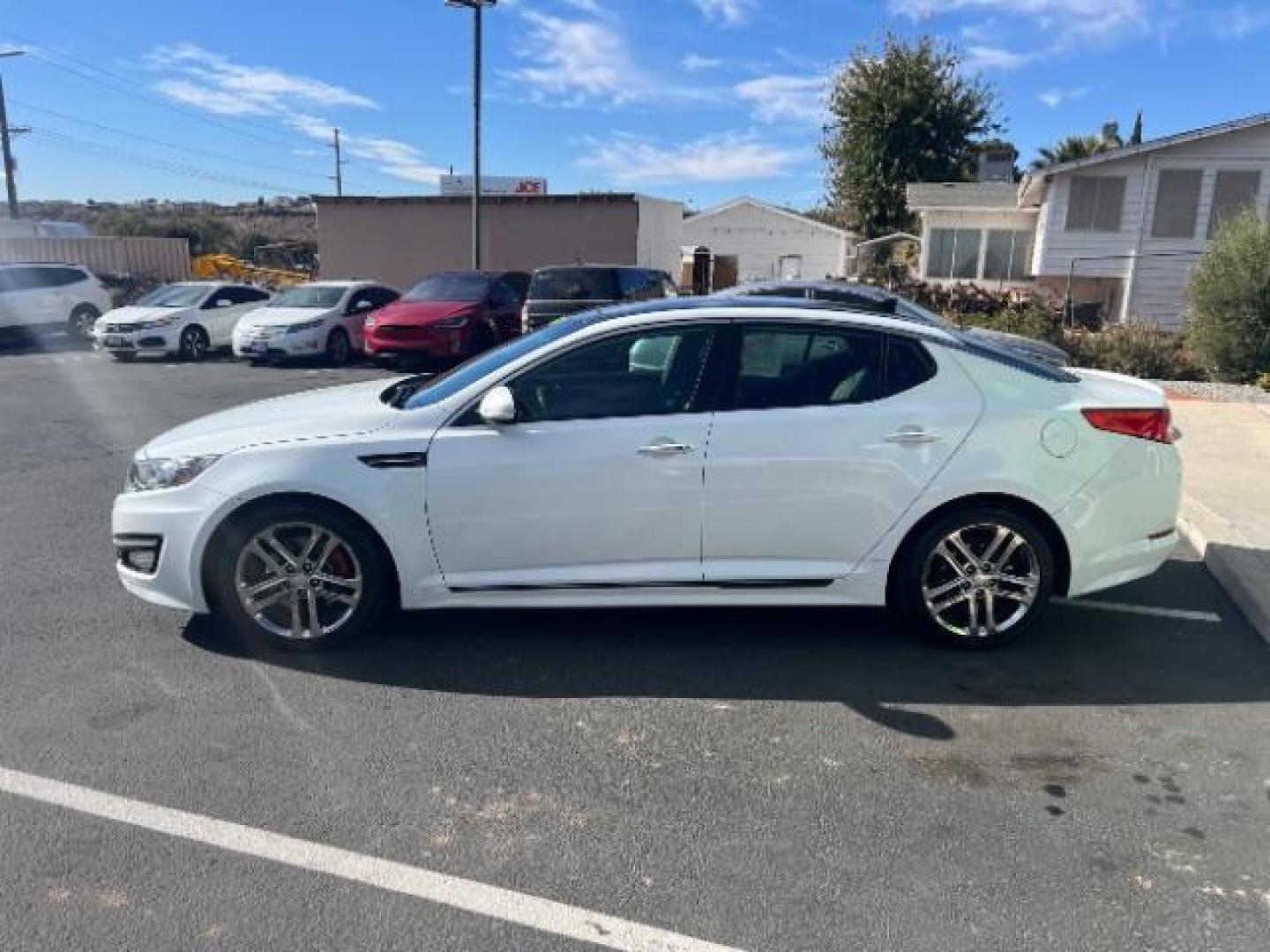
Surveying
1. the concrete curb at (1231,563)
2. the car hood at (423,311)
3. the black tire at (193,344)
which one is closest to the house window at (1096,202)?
the car hood at (423,311)

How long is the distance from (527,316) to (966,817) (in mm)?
12575

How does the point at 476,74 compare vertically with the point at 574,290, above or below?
above

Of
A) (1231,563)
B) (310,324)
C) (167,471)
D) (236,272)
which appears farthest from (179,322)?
(236,272)

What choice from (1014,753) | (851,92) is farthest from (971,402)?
(851,92)

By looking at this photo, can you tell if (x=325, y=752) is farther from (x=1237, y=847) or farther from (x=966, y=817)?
(x=1237, y=847)

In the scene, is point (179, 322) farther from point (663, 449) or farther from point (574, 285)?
point (663, 449)

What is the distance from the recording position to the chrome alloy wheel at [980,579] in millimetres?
4172

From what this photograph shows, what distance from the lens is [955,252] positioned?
2742 cm

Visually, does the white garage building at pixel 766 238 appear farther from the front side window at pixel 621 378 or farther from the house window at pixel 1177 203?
the front side window at pixel 621 378

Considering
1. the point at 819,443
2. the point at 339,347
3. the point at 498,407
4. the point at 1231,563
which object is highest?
the point at 498,407

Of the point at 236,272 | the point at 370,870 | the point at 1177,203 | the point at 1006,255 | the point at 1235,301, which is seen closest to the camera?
the point at 370,870

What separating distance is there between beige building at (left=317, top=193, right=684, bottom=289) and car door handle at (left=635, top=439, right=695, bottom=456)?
21.4m

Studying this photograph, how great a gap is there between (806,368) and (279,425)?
238 centimetres

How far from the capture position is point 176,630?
4.43 metres
